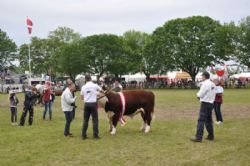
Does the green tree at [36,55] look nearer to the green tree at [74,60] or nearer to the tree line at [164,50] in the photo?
the tree line at [164,50]

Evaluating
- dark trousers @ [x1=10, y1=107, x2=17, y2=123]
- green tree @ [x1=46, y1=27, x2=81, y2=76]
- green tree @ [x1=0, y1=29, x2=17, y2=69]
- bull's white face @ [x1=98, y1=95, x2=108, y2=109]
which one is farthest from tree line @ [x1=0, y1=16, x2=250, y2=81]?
bull's white face @ [x1=98, y1=95, x2=108, y2=109]

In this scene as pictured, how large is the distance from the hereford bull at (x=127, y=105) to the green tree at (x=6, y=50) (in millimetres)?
65858

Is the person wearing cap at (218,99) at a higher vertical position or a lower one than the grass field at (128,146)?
higher

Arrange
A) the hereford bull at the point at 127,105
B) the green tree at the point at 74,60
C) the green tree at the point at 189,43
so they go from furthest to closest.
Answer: the green tree at the point at 74,60 → the green tree at the point at 189,43 → the hereford bull at the point at 127,105

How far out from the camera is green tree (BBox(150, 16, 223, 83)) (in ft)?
190

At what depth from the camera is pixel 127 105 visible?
12.6 m

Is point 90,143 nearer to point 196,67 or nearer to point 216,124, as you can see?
point 216,124

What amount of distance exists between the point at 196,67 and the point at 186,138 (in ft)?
161

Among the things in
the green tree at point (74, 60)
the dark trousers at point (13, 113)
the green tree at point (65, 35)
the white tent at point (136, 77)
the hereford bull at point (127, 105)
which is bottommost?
the dark trousers at point (13, 113)

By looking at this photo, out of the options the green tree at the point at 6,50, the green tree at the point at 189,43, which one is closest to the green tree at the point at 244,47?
the green tree at the point at 189,43

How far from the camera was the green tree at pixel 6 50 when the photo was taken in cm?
7394

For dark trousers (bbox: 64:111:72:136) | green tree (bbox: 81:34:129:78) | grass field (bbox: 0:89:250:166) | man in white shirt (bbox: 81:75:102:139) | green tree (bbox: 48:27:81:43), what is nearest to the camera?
grass field (bbox: 0:89:250:166)

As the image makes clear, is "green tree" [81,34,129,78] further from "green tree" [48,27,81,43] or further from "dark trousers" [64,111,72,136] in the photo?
"dark trousers" [64,111,72,136]

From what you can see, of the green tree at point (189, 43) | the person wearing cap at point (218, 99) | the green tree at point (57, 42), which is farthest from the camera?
the green tree at point (57, 42)
